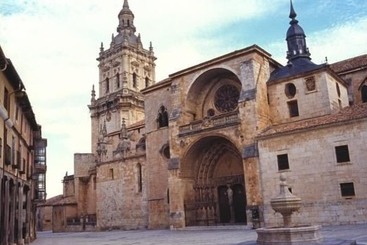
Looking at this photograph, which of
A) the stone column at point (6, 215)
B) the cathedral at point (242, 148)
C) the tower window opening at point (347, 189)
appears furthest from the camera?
the cathedral at point (242, 148)

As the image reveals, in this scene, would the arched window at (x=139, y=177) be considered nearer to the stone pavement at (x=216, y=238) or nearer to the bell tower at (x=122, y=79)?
the stone pavement at (x=216, y=238)

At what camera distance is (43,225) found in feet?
→ 161

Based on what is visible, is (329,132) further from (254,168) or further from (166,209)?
(166,209)

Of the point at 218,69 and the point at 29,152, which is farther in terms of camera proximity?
the point at 218,69

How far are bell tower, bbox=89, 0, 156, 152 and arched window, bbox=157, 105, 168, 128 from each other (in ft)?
53.5

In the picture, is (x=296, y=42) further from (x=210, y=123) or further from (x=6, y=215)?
(x=6, y=215)

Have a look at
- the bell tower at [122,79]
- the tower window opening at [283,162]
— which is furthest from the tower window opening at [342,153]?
the bell tower at [122,79]

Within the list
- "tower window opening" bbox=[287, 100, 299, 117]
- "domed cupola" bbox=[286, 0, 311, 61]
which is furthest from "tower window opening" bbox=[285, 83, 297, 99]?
"domed cupola" bbox=[286, 0, 311, 61]

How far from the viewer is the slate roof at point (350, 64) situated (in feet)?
87.1

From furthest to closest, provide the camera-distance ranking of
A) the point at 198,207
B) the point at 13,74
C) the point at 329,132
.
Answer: the point at 198,207 < the point at 329,132 < the point at 13,74

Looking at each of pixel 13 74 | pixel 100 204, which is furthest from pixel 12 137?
pixel 100 204

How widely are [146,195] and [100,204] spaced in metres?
5.26

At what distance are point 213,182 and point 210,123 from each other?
4.27m

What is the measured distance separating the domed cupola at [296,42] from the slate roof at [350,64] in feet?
7.36
